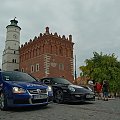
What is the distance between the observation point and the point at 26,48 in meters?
71.0

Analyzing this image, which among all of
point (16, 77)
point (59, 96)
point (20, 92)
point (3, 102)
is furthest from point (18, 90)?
point (59, 96)

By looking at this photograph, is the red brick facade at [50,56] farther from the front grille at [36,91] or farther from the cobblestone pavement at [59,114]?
the cobblestone pavement at [59,114]

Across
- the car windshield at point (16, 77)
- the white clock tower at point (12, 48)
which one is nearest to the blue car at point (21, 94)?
the car windshield at point (16, 77)

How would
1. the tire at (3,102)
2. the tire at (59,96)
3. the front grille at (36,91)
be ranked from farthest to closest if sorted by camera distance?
the tire at (59,96), the tire at (3,102), the front grille at (36,91)

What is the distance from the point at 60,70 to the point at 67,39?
934cm

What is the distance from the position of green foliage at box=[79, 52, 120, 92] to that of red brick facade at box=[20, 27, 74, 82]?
11.6 m

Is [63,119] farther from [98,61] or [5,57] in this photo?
[5,57]

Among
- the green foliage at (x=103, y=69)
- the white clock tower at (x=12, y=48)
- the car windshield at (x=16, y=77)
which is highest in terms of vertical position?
the white clock tower at (x=12, y=48)

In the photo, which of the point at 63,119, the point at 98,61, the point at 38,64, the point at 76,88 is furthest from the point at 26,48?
the point at 63,119

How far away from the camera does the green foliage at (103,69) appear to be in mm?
46594

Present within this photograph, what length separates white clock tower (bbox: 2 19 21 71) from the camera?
75438 mm

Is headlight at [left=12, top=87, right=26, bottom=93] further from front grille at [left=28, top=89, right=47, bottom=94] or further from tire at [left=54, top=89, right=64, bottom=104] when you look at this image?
tire at [left=54, top=89, right=64, bottom=104]

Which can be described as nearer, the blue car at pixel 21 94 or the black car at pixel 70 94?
the blue car at pixel 21 94

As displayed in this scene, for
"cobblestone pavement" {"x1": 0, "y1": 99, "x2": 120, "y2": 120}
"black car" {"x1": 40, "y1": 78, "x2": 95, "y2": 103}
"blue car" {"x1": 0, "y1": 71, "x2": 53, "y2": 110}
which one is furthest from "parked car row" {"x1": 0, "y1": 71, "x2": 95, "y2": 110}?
"black car" {"x1": 40, "y1": 78, "x2": 95, "y2": 103}
